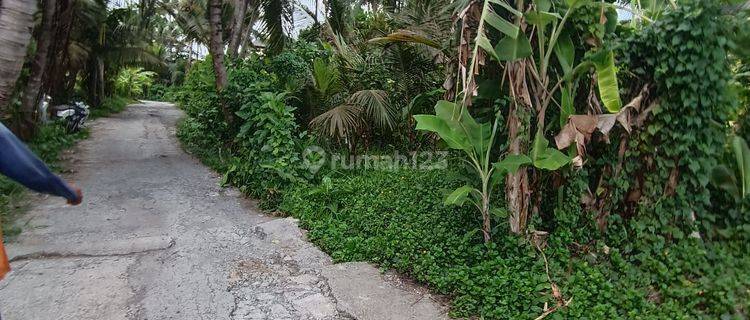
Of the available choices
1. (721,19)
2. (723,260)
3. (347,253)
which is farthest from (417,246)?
(721,19)

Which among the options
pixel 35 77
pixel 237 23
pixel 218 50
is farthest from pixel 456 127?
pixel 35 77

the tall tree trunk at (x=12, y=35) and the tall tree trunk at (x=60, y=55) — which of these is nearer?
the tall tree trunk at (x=12, y=35)

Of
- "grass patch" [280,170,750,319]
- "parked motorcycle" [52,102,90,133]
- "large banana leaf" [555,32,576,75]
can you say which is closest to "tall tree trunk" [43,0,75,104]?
"parked motorcycle" [52,102,90,133]

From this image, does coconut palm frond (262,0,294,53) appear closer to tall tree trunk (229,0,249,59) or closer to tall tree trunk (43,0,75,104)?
tall tree trunk (229,0,249,59)

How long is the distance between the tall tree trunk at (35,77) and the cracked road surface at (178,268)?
272cm

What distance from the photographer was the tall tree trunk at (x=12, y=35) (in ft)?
12.0

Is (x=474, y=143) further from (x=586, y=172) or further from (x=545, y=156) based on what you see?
(x=586, y=172)

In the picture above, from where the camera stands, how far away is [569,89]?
379 cm

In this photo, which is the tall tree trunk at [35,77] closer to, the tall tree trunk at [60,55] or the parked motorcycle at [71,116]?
the tall tree trunk at [60,55]

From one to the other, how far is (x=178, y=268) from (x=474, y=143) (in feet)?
8.79

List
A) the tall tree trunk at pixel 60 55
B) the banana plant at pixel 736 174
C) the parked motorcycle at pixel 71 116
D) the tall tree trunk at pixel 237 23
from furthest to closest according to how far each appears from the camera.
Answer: the parked motorcycle at pixel 71 116, the tall tree trunk at pixel 60 55, the tall tree trunk at pixel 237 23, the banana plant at pixel 736 174

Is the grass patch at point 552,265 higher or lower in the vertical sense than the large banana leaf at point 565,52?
lower

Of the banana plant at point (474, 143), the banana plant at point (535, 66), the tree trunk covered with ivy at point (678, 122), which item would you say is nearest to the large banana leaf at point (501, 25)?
the banana plant at point (535, 66)

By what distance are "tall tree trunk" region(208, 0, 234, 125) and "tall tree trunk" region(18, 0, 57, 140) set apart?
106 inches
